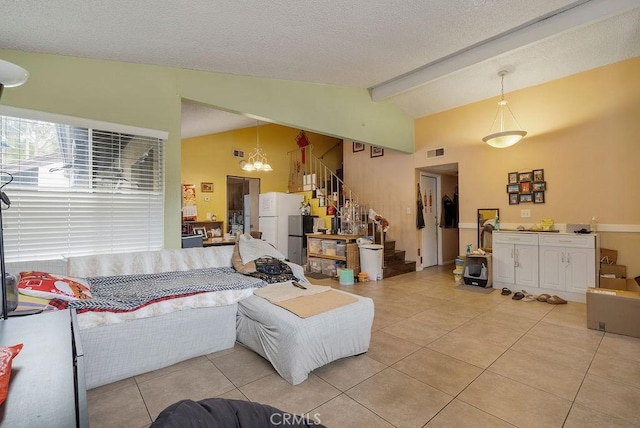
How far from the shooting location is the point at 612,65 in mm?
4141

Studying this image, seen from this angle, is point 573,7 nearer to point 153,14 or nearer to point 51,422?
point 153,14

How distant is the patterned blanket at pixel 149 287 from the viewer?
213 centimetres

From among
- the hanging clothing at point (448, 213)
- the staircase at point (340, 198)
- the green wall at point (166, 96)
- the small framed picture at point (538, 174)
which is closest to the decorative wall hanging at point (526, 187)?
the small framed picture at point (538, 174)

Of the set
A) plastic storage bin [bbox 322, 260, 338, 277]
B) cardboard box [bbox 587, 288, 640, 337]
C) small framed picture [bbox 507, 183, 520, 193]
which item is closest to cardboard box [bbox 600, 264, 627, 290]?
cardboard box [bbox 587, 288, 640, 337]

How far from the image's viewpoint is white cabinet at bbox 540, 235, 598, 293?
3.94 m

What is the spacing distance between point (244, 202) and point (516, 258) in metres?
6.47

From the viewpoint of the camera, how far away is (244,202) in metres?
8.27

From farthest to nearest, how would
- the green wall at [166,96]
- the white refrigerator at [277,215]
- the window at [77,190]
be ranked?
the white refrigerator at [277,215] → the green wall at [166,96] → the window at [77,190]

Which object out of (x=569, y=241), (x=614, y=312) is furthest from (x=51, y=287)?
(x=569, y=241)

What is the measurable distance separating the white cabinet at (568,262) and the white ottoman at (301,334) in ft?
11.1

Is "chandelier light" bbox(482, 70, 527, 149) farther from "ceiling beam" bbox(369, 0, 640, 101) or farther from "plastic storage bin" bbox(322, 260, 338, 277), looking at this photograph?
"plastic storage bin" bbox(322, 260, 338, 277)

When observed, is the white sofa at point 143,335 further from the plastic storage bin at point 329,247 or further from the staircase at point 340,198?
the staircase at point 340,198

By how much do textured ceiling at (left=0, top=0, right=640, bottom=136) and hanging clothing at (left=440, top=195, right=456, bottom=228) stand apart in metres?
3.03

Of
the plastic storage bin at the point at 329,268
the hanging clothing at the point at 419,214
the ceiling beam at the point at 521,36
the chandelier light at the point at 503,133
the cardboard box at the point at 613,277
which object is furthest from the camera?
the hanging clothing at the point at 419,214
